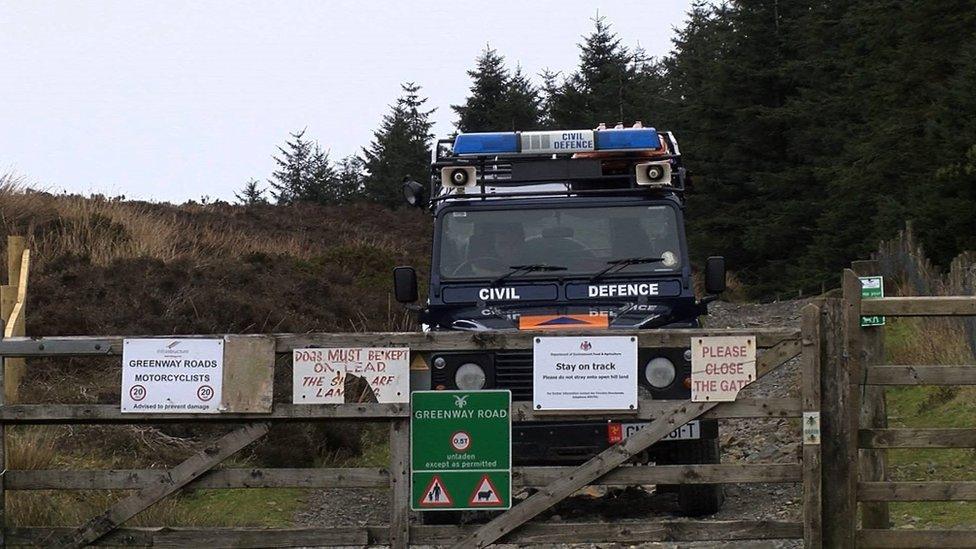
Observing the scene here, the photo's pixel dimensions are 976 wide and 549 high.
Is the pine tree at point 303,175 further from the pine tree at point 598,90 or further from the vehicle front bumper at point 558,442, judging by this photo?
the vehicle front bumper at point 558,442

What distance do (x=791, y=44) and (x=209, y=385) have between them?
31712 mm

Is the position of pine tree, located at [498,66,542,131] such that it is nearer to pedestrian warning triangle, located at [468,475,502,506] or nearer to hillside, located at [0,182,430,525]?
hillside, located at [0,182,430,525]

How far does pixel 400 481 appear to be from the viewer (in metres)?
6.88

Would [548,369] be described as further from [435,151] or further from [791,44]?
[791,44]

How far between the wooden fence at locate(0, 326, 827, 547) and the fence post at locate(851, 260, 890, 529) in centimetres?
48

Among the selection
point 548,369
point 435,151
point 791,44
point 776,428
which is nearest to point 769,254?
point 791,44

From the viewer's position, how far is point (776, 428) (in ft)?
41.0

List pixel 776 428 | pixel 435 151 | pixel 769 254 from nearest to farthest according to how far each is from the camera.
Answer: pixel 435 151
pixel 776 428
pixel 769 254

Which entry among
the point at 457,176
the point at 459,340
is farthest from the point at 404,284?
the point at 459,340

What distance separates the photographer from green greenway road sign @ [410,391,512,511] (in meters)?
6.84

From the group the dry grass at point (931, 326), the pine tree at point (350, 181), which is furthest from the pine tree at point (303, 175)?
the dry grass at point (931, 326)

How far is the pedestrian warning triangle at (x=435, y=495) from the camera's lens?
6863mm

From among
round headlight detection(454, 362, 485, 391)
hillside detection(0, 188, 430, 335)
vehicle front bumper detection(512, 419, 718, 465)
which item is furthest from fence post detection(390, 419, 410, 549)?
hillside detection(0, 188, 430, 335)

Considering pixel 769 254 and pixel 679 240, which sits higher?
pixel 769 254
